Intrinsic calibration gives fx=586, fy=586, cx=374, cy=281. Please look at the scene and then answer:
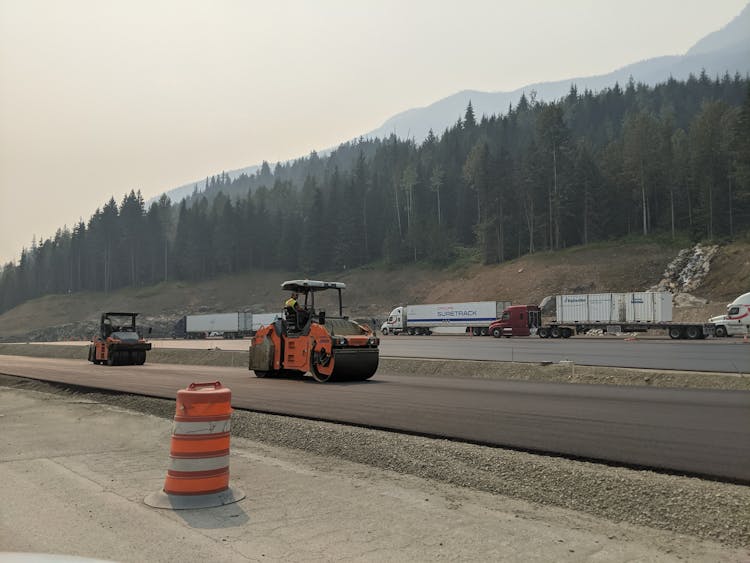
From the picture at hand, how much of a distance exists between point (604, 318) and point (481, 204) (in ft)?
173

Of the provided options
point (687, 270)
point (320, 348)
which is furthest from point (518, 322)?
point (320, 348)

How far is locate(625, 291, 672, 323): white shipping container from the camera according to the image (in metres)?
44.7

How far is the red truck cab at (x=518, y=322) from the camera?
50.4 metres

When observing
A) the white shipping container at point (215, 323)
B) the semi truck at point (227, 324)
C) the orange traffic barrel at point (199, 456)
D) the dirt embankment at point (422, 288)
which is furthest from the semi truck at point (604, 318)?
the orange traffic barrel at point (199, 456)

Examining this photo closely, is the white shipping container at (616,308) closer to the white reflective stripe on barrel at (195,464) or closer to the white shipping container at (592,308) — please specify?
the white shipping container at (592,308)

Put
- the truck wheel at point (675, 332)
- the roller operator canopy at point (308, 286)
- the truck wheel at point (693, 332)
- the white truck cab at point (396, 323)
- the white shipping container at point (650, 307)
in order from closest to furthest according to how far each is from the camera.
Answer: the roller operator canopy at point (308, 286) < the truck wheel at point (693, 332) < the truck wheel at point (675, 332) < the white shipping container at point (650, 307) < the white truck cab at point (396, 323)

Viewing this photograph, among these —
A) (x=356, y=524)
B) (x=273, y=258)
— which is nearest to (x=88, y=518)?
(x=356, y=524)

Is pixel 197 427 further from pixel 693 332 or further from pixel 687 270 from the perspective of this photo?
pixel 687 270

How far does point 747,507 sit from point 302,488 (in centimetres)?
444

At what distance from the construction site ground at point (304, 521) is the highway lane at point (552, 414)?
4.20 ft

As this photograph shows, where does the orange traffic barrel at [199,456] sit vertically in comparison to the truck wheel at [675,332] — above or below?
above

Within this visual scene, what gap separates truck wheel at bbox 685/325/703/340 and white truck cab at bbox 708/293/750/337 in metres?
1.49

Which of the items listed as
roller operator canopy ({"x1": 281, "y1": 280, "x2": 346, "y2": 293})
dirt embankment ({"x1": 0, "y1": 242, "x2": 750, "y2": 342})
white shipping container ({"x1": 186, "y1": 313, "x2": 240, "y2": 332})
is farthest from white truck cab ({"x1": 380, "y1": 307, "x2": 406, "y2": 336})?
roller operator canopy ({"x1": 281, "y1": 280, "x2": 346, "y2": 293})

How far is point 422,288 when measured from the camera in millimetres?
93125
